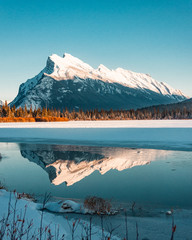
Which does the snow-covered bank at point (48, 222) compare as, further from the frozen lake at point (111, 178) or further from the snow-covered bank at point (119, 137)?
the snow-covered bank at point (119, 137)

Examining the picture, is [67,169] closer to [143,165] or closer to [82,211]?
[143,165]

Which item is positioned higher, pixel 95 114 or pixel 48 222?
pixel 95 114

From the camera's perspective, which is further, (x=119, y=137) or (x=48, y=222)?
(x=119, y=137)

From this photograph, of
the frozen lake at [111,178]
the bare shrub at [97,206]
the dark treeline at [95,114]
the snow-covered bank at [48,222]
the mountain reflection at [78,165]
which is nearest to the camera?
the snow-covered bank at [48,222]

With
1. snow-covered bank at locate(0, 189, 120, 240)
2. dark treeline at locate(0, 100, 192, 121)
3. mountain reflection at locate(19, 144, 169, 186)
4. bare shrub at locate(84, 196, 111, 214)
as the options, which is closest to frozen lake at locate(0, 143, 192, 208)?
mountain reflection at locate(19, 144, 169, 186)

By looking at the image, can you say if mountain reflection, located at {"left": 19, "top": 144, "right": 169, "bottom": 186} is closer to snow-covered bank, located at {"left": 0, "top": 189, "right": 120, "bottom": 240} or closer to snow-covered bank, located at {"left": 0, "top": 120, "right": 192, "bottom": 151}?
snow-covered bank, located at {"left": 0, "top": 189, "right": 120, "bottom": 240}

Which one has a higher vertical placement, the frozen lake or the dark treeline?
the dark treeline

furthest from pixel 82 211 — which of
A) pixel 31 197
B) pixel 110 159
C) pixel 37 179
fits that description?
pixel 110 159

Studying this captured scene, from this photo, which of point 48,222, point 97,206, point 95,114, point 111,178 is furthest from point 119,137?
point 95,114

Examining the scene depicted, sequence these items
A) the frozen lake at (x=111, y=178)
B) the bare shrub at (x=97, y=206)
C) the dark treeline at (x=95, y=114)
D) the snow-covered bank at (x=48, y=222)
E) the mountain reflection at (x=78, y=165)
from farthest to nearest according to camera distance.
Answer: the dark treeline at (x=95, y=114) → the mountain reflection at (x=78, y=165) → the frozen lake at (x=111, y=178) → the bare shrub at (x=97, y=206) → the snow-covered bank at (x=48, y=222)

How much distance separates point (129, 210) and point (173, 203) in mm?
1958

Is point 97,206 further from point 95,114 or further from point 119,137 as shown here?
point 95,114

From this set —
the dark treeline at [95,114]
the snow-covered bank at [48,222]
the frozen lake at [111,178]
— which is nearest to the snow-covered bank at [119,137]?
the frozen lake at [111,178]

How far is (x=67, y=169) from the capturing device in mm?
15695
